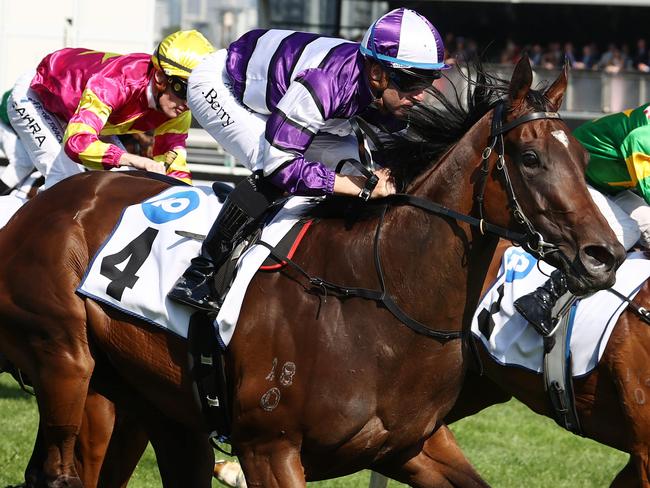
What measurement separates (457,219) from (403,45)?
0.61 metres

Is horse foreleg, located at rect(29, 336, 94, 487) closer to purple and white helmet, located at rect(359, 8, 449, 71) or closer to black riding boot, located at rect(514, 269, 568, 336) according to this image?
purple and white helmet, located at rect(359, 8, 449, 71)

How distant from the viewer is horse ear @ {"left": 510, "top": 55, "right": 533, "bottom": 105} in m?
3.27

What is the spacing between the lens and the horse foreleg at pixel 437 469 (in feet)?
12.6

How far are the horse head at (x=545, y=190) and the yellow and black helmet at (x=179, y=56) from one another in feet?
6.20

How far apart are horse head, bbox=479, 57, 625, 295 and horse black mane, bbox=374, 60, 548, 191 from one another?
149mm

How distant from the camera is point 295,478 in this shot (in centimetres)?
347

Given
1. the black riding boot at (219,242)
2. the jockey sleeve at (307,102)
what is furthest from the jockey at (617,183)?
the black riding boot at (219,242)

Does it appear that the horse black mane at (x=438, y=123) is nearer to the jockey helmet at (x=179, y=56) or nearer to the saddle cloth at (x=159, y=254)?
the saddle cloth at (x=159, y=254)

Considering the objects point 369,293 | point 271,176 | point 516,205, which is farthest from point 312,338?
point 516,205

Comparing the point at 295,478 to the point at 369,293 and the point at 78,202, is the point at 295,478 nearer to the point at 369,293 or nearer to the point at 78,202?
the point at 369,293

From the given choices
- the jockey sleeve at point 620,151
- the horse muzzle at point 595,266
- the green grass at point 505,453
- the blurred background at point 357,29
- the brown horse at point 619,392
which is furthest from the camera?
the blurred background at point 357,29

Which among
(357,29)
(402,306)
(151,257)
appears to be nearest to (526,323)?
(402,306)

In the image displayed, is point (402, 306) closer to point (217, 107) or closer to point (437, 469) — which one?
point (437, 469)

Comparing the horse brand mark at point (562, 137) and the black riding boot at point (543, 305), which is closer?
the horse brand mark at point (562, 137)
